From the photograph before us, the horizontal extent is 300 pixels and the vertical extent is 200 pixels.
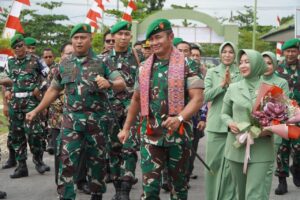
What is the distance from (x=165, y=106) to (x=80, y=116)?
1.37 m

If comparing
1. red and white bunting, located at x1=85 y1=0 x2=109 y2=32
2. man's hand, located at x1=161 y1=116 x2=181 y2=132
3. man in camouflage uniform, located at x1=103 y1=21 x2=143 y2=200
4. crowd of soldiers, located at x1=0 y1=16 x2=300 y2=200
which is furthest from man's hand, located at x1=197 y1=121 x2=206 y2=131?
red and white bunting, located at x1=85 y1=0 x2=109 y2=32

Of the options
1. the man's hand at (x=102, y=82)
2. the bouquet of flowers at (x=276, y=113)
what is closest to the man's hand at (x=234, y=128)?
the bouquet of flowers at (x=276, y=113)

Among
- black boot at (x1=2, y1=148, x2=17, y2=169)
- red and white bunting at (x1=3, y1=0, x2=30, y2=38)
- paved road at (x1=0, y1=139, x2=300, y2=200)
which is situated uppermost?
red and white bunting at (x1=3, y1=0, x2=30, y2=38)

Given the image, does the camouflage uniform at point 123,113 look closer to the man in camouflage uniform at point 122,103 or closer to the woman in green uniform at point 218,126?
the man in camouflage uniform at point 122,103

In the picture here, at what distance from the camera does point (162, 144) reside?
571cm

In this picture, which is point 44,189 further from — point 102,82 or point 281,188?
point 281,188

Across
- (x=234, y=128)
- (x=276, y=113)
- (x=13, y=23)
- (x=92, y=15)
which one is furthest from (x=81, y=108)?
(x=92, y=15)

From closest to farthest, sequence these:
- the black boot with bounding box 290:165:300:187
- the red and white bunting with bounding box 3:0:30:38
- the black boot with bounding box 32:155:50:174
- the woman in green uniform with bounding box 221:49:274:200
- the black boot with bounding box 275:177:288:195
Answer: the woman in green uniform with bounding box 221:49:274:200
the black boot with bounding box 275:177:288:195
the black boot with bounding box 290:165:300:187
the black boot with bounding box 32:155:50:174
the red and white bunting with bounding box 3:0:30:38

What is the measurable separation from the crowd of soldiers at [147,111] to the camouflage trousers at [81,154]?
0.4 inches

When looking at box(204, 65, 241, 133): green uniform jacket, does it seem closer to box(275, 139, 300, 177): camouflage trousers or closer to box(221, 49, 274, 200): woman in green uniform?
box(221, 49, 274, 200): woman in green uniform

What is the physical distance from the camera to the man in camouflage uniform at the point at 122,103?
314 inches

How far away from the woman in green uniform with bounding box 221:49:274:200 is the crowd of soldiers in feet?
0.03

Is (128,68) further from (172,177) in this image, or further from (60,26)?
(60,26)

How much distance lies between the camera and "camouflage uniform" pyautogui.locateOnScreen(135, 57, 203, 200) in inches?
225
